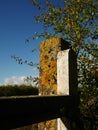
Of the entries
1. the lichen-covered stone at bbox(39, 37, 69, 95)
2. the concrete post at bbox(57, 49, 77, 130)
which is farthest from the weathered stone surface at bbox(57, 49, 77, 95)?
the lichen-covered stone at bbox(39, 37, 69, 95)

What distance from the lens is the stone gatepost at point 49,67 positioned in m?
3.77

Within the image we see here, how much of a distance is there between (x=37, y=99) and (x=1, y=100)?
0.61 m

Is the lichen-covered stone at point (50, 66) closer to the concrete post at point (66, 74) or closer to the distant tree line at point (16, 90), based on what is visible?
the concrete post at point (66, 74)

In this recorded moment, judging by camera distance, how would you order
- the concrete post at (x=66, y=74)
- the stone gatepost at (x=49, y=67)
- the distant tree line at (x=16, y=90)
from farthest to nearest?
the distant tree line at (x=16, y=90) < the stone gatepost at (x=49, y=67) < the concrete post at (x=66, y=74)

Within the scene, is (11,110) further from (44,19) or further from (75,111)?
(44,19)

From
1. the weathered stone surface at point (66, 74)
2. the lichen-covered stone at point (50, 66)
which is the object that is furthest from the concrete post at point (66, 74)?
the lichen-covered stone at point (50, 66)

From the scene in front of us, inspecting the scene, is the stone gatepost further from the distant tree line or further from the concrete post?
the distant tree line

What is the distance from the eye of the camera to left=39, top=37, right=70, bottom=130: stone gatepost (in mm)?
3773

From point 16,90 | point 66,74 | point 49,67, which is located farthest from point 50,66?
point 16,90

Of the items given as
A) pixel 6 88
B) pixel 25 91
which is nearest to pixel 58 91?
pixel 6 88

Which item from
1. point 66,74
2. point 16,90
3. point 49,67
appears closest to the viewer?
point 66,74

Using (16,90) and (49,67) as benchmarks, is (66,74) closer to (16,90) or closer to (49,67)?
(49,67)

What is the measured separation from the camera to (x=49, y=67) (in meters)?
3.86

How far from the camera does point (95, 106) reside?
4375 millimetres
